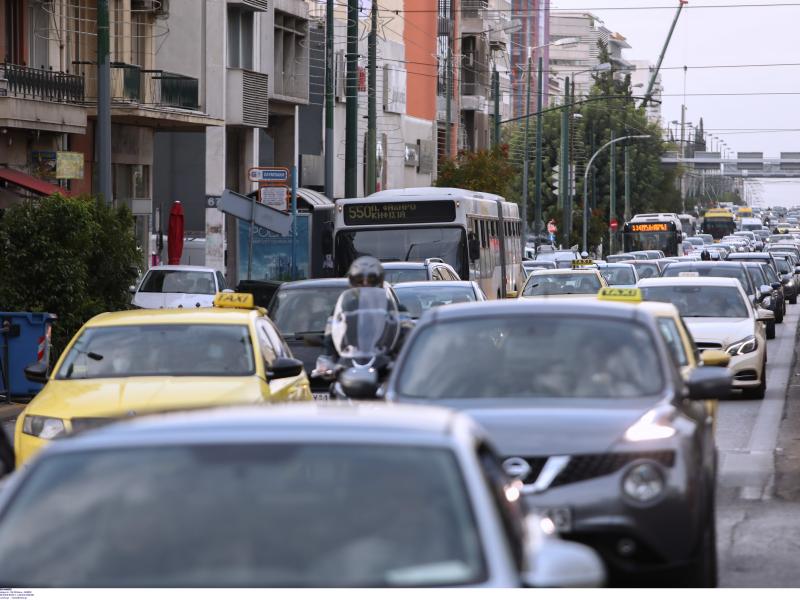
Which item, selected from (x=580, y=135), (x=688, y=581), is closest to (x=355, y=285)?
(x=688, y=581)

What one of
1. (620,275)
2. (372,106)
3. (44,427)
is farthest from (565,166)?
(44,427)

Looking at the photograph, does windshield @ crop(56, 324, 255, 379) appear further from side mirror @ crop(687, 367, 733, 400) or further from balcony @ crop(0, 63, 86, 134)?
balcony @ crop(0, 63, 86, 134)

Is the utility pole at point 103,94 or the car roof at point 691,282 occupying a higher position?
the utility pole at point 103,94

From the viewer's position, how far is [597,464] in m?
7.72

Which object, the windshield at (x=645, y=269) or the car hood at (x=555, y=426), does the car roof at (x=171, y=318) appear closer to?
the car hood at (x=555, y=426)

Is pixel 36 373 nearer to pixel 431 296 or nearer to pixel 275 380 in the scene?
pixel 275 380

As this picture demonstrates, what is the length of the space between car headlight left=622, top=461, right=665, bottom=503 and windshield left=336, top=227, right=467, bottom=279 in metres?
21.0

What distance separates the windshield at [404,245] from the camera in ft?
94.6

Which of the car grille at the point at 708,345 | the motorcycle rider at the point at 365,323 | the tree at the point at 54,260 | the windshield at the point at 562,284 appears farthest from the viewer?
the windshield at the point at 562,284

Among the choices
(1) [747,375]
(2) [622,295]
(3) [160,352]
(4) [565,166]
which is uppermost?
(4) [565,166]

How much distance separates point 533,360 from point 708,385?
2.94 ft

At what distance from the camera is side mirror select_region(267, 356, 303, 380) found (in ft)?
39.2

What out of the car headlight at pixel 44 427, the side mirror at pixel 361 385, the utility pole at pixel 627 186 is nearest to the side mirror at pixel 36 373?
the car headlight at pixel 44 427

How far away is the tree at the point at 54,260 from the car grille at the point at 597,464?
14.6 m
